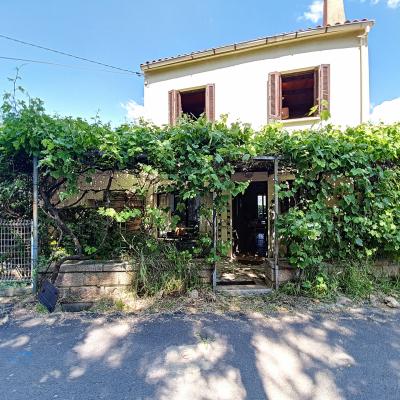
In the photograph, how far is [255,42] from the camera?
726 cm

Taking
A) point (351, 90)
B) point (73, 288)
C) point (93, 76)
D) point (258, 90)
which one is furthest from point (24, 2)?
point (351, 90)

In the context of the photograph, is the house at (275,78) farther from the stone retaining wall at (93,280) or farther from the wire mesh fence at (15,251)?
the stone retaining wall at (93,280)

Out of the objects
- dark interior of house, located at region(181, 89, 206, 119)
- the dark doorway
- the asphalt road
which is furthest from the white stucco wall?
the asphalt road

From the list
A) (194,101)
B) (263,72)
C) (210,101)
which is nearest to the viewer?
(263,72)

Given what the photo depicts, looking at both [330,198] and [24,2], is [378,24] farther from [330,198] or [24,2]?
[24,2]

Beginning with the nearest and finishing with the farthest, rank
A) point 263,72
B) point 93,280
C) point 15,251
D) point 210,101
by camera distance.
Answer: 1. point 93,280
2. point 15,251
3. point 263,72
4. point 210,101

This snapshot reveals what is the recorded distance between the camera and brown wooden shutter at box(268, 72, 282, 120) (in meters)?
7.20

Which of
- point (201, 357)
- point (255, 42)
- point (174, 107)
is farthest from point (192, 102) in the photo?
point (201, 357)

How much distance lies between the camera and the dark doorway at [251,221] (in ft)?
24.7

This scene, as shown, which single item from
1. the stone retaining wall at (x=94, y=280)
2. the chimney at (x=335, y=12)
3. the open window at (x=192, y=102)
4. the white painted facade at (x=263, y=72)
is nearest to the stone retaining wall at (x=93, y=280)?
the stone retaining wall at (x=94, y=280)

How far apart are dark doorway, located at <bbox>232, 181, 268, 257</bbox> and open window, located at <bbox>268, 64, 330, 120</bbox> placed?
7.43 ft

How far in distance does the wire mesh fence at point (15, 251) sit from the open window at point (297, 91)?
6463mm

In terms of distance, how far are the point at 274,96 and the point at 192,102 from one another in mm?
2733

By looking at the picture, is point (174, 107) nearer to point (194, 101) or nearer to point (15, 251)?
point (194, 101)
